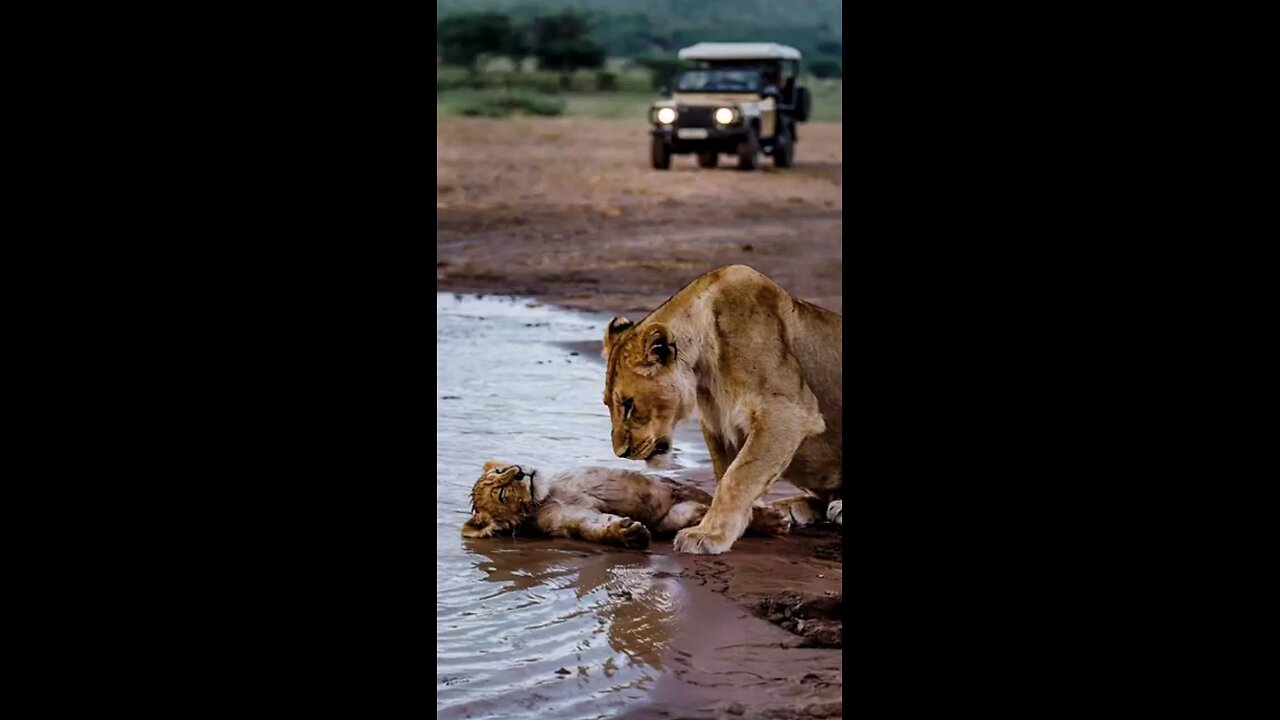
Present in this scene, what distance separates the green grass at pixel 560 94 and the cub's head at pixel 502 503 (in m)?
15.5

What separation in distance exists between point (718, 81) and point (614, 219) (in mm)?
2783

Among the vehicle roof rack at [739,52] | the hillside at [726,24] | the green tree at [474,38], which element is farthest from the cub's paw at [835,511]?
the green tree at [474,38]

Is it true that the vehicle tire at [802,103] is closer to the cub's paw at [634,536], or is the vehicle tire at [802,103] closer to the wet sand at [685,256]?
the wet sand at [685,256]

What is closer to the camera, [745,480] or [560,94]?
[745,480]

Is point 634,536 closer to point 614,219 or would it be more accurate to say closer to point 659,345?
point 659,345

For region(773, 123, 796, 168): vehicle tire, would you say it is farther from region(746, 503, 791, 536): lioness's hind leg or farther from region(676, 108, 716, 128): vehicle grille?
region(746, 503, 791, 536): lioness's hind leg

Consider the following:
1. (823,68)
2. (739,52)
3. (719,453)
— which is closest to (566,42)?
(823,68)

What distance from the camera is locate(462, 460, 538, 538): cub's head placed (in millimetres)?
4703

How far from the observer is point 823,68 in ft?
66.7

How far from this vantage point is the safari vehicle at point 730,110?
569 inches

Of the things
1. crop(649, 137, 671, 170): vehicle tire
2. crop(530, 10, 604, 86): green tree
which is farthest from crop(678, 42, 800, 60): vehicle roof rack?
crop(530, 10, 604, 86): green tree
